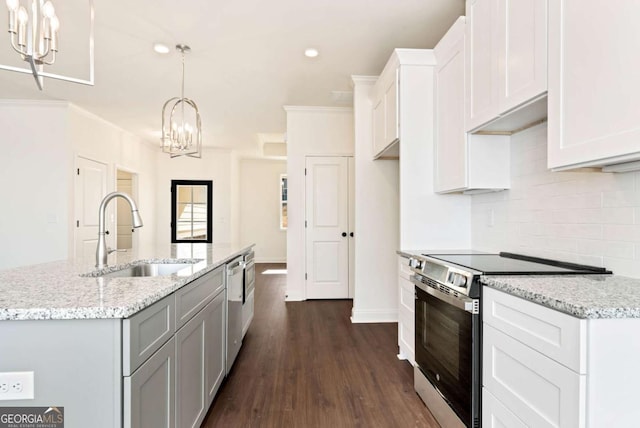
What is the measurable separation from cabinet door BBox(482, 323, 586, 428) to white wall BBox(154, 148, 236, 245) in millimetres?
6750

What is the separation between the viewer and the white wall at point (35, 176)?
181 inches

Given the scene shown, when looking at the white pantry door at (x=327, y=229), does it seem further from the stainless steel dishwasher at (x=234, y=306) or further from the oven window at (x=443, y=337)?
the oven window at (x=443, y=337)

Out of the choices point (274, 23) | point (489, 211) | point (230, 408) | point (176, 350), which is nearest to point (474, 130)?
point (489, 211)

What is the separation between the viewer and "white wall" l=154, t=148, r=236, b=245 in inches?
294

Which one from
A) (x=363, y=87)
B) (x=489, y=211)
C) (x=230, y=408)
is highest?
(x=363, y=87)

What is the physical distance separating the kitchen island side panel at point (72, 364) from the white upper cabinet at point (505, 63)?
188 centimetres

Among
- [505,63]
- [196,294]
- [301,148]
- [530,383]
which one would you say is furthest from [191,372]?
[301,148]

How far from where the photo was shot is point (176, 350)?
4.58 feet

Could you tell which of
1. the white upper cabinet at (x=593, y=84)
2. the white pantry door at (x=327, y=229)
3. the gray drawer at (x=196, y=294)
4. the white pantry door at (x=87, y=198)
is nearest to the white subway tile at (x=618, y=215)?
the white upper cabinet at (x=593, y=84)

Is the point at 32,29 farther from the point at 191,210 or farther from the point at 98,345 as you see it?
the point at 191,210

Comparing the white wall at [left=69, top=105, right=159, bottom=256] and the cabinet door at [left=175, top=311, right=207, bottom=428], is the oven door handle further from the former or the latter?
the white wall at [left=69, top=105, right=159, bottom=256]

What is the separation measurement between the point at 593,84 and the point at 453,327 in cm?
114

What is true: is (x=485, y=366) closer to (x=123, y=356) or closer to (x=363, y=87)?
(x=123, y=356)

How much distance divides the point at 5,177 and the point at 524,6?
596cm
